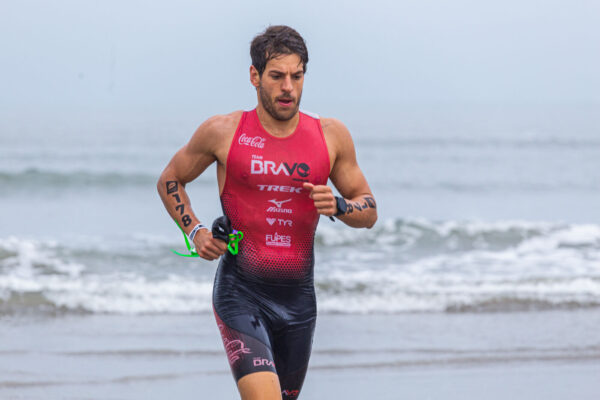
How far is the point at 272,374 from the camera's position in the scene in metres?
3.51

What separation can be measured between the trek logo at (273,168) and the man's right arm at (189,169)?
24 cm

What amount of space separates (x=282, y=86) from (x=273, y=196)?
0.51 metres

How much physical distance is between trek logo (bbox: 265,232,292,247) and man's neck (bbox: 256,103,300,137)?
1.56ft

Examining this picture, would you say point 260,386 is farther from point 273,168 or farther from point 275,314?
point 273,168

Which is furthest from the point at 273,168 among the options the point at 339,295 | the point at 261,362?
the point at 339,295

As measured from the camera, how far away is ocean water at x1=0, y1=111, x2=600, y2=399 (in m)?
6.86

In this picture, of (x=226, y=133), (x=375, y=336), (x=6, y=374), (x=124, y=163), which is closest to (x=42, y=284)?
(x=6, y=374)

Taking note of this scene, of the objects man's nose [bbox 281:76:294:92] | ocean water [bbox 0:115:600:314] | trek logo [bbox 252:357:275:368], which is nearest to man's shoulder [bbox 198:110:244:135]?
man's nose [bbox 281:76:294:92]

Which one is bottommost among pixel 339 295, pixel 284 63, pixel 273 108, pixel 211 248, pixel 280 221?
pixel 339 295

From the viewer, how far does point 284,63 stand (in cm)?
368

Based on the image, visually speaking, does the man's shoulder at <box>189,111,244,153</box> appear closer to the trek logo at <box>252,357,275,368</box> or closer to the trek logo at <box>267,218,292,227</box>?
the trek logo at <box>267,218,292,227</box>

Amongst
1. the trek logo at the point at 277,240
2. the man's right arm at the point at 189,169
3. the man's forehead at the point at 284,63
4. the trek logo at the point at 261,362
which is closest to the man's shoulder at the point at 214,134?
the man's right arm at the point at 189,169

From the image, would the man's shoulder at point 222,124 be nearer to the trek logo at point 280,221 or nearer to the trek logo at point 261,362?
the trek logo at point 280,221

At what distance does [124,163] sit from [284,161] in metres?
24.9
